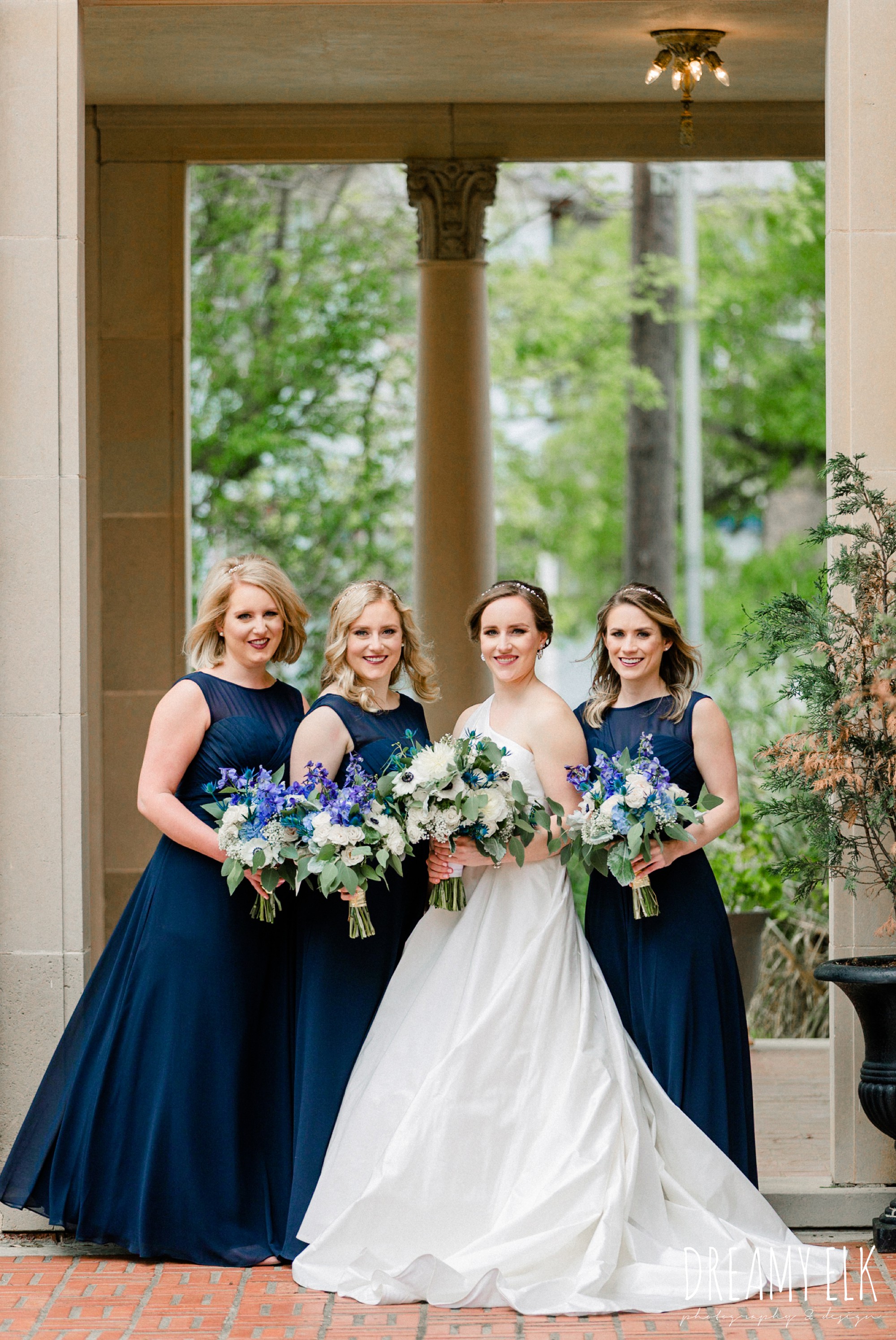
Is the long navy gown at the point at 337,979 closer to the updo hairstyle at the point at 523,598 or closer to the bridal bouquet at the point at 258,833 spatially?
the bridal bouquet at the point at 258,833

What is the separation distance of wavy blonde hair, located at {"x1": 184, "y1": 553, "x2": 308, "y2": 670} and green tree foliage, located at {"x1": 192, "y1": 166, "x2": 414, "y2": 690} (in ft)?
39.2

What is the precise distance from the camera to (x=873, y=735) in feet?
16.7

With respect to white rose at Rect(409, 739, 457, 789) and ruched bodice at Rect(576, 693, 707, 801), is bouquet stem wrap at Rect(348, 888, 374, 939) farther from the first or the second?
ruched bodice at Rect(576, 693, 707, 801)

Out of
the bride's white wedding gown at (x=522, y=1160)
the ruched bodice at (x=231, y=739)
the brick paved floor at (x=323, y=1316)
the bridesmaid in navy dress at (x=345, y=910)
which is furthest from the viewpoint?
the ruched bodice at (x=231, y=739)

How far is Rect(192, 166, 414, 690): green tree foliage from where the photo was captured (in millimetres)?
17078

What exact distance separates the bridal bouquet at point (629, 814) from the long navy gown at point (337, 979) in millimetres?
632

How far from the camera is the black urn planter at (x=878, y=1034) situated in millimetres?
5008

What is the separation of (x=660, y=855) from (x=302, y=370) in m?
13.4

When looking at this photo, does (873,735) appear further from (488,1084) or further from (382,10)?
(382,10)

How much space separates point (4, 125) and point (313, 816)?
2.83 meters

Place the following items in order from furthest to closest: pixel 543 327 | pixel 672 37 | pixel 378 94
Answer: pixel 543 327
pixel 378 94
pixel 672 37

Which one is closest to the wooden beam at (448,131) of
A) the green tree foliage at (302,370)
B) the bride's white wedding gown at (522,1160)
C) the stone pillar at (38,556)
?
the stone pillar at (38,556)

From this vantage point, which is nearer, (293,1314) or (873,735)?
(293,1314)

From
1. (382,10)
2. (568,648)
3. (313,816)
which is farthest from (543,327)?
(313,816)
